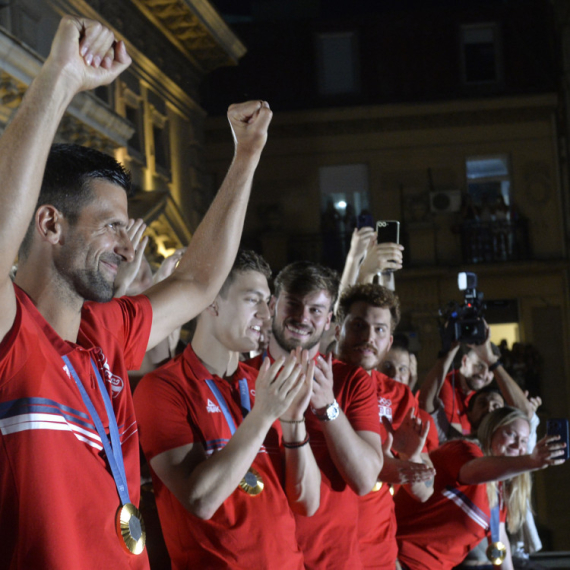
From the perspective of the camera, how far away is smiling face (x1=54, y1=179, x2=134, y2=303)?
1.95m

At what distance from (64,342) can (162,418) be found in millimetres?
892

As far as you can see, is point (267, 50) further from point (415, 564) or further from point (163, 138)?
point (415, 564)

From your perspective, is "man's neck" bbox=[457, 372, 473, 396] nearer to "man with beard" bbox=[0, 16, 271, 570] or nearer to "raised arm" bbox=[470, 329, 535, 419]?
"raised arm" bbox=[470, 329, 535, 419]

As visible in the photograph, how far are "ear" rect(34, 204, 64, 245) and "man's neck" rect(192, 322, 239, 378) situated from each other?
1231 millimetres

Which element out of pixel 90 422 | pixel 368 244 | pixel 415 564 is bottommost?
pixel 415 564

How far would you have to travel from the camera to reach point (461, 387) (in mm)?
6695

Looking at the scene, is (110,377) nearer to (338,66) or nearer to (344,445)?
(344,445)

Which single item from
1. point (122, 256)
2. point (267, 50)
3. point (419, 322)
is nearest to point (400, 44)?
point (267, 50)

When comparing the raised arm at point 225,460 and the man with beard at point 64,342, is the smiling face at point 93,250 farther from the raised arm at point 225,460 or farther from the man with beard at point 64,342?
the raised arm at point 225,460

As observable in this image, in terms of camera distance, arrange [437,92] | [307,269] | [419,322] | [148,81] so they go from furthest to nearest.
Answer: [437,92] < [419,322] < [148,81] < [307,269]

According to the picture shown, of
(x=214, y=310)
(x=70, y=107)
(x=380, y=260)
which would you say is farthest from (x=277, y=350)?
(x=70, y=107)

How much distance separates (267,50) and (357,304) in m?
16.8

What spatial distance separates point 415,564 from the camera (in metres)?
4.18

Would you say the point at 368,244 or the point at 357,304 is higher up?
the point at 368,244
